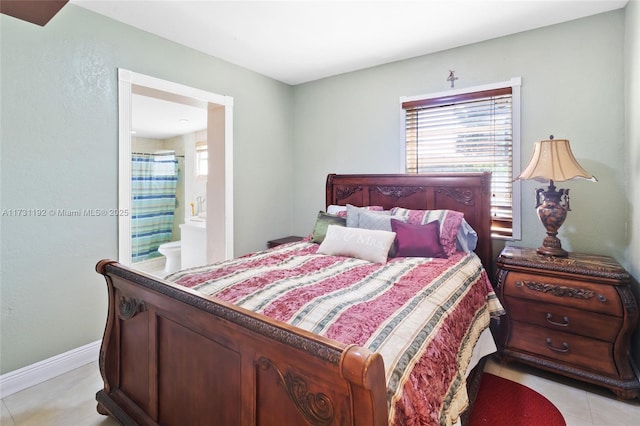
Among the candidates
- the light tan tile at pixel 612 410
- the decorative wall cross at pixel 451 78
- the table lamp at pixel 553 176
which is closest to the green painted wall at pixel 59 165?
the decorative wall cross at pixel 451 78

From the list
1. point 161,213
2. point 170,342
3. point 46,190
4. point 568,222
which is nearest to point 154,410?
point 170,342

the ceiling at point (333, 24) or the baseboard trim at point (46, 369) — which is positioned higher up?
the ceiling at point (333, 24)

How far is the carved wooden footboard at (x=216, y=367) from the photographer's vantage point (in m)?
0.87

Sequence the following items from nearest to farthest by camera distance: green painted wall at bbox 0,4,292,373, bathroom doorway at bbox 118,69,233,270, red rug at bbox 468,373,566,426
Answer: red rug at bbox 468,373,566,426, green painted wall at bbox 0,4,292,373, bathroom doorway at bbox 118,69,233,270

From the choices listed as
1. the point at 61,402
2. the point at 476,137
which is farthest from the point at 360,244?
the point at 61,402

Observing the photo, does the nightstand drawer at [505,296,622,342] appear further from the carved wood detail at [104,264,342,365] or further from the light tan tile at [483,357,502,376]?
the carved wood detail at [104,264,342,365]

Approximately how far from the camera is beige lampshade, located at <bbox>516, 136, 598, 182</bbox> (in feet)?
7.23

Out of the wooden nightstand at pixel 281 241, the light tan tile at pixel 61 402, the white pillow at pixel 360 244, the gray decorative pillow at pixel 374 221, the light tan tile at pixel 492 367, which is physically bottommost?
the light tan tile at pixel 61 402

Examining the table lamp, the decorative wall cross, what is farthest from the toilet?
the table lamp

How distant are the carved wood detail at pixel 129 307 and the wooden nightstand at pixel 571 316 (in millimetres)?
2260

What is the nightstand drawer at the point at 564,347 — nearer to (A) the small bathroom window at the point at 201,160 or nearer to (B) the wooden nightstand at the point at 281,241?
(B) the wooden nightstand at the point at 281,241

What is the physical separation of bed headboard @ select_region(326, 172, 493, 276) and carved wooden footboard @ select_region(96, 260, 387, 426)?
221 centimetres

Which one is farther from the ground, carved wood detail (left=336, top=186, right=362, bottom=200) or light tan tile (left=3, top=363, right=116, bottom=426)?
carved wood detail (left=336, top=186, right=362, bottom=200)

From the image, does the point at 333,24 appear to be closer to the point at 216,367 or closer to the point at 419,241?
the point at 419,241
